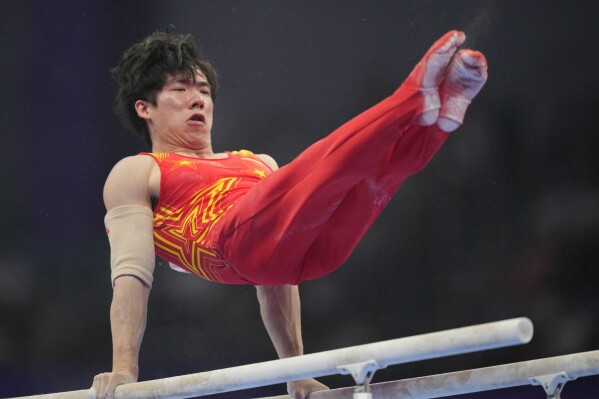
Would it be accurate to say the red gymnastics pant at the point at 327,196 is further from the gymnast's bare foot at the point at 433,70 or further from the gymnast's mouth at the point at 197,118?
the gymnast's mouth at the point at 197,118

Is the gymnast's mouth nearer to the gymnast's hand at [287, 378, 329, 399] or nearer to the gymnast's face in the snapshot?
the gymnast's face

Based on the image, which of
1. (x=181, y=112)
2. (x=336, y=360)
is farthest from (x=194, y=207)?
(x=336, y=360)

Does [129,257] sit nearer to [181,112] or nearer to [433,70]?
[181,112]

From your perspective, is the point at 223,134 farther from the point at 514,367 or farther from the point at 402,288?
the point at 514,367

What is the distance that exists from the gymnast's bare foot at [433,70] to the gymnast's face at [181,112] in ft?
4.90

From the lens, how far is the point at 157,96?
13.1 ft

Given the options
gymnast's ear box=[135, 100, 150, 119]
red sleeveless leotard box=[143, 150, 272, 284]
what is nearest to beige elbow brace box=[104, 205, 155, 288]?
red sleeveless leotard box=[143, 150, 272, 284]

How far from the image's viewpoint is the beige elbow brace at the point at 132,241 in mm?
3404

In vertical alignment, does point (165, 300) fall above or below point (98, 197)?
below

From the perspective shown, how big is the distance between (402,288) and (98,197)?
6.92 ft

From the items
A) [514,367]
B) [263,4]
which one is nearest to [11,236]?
[263,4]

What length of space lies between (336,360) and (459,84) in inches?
35.8

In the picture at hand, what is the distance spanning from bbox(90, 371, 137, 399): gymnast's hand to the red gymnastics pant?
578mm

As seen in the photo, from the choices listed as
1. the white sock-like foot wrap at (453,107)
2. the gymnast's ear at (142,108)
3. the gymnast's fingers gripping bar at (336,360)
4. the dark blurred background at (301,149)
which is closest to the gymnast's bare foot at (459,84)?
the white sock-like foot wrap at (453,107)
